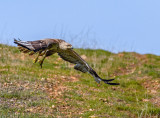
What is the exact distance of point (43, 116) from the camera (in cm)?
706

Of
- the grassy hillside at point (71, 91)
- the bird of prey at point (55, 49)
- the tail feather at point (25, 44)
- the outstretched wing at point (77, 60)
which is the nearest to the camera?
the tail feather at point (25, 44)

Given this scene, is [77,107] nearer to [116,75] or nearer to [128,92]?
[128,92]

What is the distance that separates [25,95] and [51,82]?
2017mm

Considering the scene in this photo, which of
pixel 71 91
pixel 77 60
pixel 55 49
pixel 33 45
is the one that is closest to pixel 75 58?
pixel 77 60

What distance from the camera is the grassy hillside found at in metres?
8.00

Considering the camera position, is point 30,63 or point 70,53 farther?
point 30,63

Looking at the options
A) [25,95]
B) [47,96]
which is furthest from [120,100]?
[25,95]

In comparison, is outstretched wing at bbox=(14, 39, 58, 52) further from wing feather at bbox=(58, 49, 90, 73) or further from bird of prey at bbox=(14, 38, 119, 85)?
wing feather at bbox=(58, 49, 90, 73)

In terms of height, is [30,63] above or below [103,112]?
above

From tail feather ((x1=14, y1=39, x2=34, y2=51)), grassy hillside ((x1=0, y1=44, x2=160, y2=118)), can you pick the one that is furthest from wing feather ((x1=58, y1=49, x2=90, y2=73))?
tail feather ((x1=14, y1=39, x2=34, y2=51))

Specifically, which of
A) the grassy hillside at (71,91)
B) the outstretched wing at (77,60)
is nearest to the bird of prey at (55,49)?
the outstretched wing at (77,60)

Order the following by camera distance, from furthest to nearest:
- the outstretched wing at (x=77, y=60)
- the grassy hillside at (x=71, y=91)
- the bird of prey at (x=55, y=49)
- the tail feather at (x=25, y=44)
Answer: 1. the grassy hillside at (x=71, y=91)
2. the outstretched wing at (x=77, y=60)
3. the bird of prey at (x=55, y=49)
4. the tail feather at (x=25, y=44)

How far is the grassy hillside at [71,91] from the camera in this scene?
26.2 feet

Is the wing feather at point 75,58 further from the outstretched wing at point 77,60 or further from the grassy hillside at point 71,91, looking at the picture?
the grassy hillside at point 71,91
